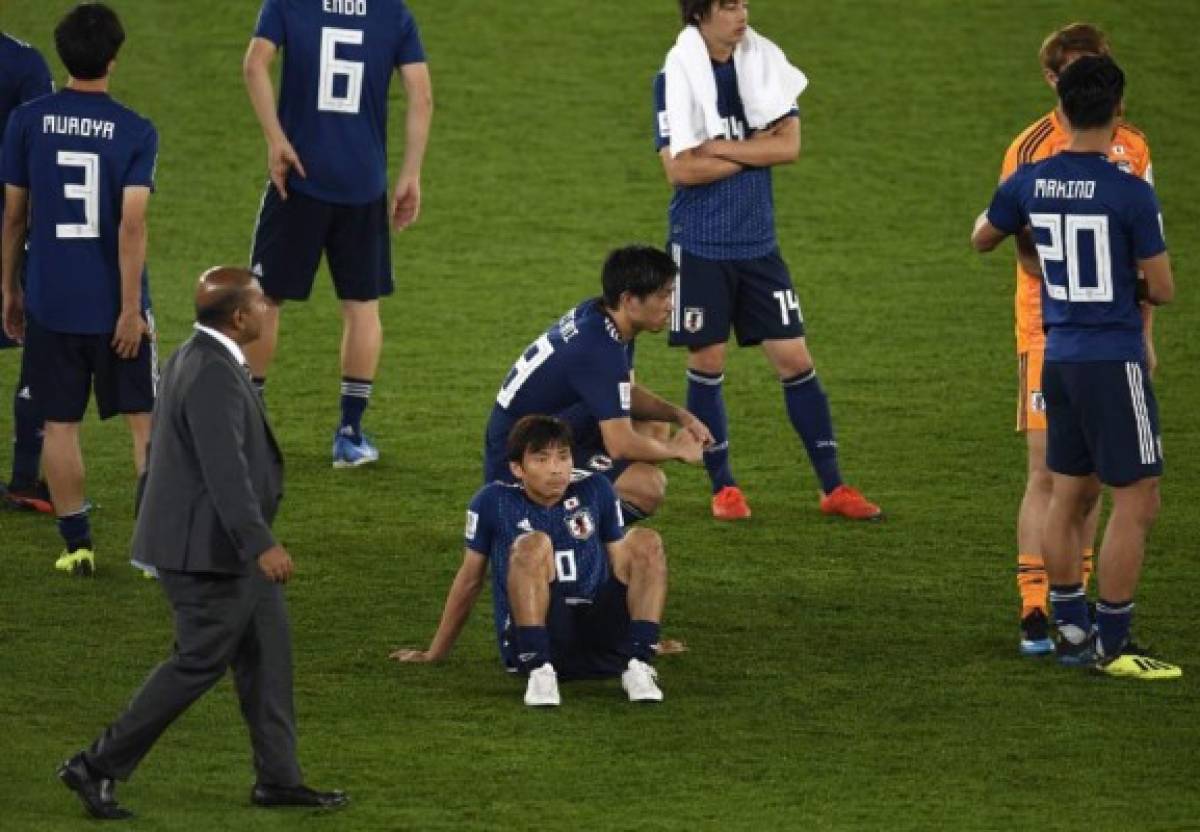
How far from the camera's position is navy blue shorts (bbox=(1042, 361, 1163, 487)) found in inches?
298

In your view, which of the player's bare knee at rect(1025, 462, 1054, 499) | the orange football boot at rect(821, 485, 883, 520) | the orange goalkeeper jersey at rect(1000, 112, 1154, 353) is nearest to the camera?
the orange goalkeeper jersey at rect(1000, 112, 1154, 353)

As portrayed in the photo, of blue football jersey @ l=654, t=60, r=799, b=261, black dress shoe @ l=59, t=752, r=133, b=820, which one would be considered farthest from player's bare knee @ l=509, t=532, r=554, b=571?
blue football jersey @ l=654, t=60, r=799, b=261

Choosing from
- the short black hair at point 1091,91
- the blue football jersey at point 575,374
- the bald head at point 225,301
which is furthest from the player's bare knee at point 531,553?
the short black hair at point 1091,91

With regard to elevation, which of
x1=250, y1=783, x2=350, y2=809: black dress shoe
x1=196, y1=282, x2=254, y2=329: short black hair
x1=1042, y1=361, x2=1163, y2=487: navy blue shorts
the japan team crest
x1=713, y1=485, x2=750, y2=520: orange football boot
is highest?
x1=196, y1=282, x2=254, y2=329: short black hair

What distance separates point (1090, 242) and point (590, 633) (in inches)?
74.9

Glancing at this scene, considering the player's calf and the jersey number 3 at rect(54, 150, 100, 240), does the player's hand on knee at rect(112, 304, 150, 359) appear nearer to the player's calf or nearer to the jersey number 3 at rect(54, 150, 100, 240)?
the jersey number 3 at rect(54, 150, 100, 240)

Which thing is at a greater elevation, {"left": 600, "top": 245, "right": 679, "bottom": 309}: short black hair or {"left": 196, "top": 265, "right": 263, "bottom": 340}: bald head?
{"left": 600, "top": 245, "right": 679, "bottom": 309}: short black hair

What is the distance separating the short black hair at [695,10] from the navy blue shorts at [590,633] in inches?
106

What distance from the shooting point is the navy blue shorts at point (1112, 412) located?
7570 millimetres

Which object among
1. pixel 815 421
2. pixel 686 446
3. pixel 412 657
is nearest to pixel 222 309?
pixel 412 657

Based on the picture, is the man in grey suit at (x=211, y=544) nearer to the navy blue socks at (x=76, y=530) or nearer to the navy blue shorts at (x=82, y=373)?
the navy blue shorts at (x=82, y=373)

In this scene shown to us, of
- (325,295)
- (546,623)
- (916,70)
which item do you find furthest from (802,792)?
(916,70)

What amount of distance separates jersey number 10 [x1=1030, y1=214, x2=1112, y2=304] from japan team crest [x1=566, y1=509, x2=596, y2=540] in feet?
5.17

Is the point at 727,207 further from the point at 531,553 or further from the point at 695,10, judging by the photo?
the point at 531,553
